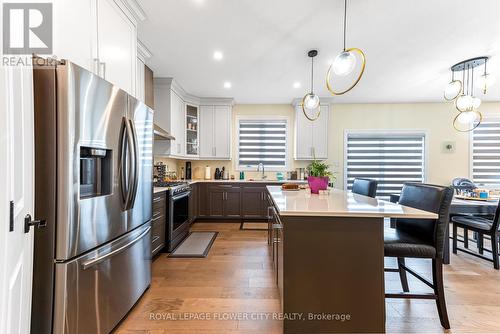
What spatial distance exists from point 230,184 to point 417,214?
3.63 meters

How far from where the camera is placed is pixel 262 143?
535 centimetres

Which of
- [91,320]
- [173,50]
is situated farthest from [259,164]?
[91,320]

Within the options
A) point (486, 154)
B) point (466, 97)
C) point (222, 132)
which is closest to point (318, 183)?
point (466, 97)

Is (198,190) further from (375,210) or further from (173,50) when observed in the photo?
(375,210)

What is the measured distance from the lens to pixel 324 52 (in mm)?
2965

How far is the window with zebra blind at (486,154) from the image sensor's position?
16.0ft

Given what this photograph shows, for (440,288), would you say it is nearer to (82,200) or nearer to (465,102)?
(82,200)

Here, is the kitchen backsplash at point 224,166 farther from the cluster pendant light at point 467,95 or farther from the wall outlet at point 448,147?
the wall outlet at point 448,147

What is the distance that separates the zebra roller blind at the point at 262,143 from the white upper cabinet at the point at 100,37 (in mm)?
3293

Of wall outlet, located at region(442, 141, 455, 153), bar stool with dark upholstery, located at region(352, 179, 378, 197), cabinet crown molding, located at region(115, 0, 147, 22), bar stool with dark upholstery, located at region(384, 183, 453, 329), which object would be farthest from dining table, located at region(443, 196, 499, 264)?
cabinet crown molding, located at region(115, 0, 147, 22)

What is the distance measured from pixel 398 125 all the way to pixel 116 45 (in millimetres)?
5641

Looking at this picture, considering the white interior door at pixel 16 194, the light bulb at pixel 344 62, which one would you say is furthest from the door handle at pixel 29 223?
the light bulb at pixel 344 62

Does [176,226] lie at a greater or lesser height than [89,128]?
lesser

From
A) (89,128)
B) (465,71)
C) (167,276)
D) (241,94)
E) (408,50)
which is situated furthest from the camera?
(241,94)
